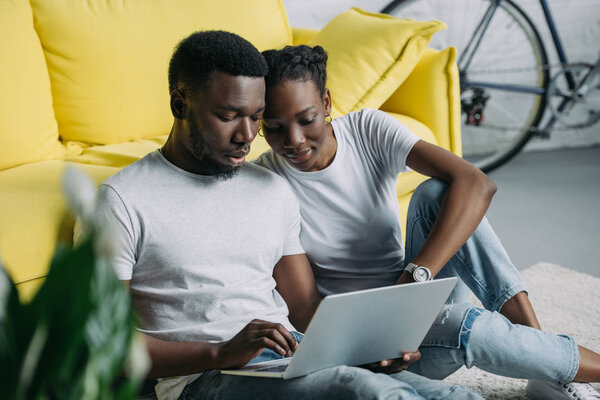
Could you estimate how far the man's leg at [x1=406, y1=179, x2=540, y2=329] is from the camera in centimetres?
124

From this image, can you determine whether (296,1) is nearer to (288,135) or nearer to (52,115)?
(52,115)

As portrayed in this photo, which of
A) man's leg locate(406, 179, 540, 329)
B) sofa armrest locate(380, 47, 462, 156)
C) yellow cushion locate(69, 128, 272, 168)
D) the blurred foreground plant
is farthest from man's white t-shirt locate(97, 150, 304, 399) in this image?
sofa armrest locate(380, 47, 462, 156)

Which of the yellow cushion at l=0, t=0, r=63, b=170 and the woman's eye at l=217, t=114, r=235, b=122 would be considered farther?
the yellow cushion at l=0, t=0, r=63, b=170

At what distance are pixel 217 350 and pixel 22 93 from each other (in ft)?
3.27

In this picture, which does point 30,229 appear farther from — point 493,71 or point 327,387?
point 493,71

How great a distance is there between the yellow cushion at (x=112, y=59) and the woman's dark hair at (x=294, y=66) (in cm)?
80

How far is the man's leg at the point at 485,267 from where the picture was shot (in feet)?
4.06

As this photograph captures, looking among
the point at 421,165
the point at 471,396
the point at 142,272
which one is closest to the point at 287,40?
the point at 421,165

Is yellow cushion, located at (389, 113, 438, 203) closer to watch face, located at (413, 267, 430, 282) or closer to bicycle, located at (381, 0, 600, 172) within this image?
watch face, located at (413, 267, 430, 282)

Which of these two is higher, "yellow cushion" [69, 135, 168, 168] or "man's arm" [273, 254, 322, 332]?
"man's arm" [273, 254, 322, 332]

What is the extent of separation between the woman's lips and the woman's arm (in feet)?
0.70

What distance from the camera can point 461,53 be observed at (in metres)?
3.05

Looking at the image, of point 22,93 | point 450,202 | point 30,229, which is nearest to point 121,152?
point 22,93

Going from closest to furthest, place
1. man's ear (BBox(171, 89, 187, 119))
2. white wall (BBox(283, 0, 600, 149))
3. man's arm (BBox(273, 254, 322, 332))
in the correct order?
1. man's ear (BBox(171, 89, 187, 119))
2. man's arm (BBox(273, 254, 322, 332))
3. white wall (BBox(283, 0, 600, 149))
